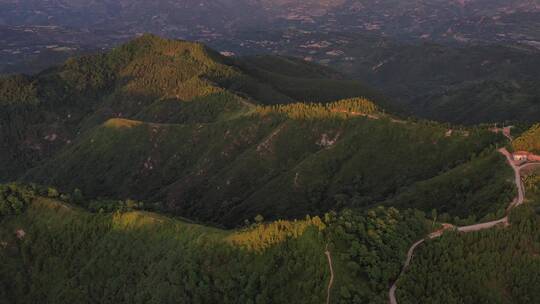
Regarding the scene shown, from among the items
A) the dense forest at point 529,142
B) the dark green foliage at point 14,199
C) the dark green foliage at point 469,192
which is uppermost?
the dense forest at point 529,142

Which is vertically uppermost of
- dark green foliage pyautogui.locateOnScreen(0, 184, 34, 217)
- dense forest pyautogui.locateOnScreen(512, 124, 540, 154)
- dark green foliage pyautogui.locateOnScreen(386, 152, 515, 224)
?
dense forest pyautogui.locateOnScreen(512, 124, 540, 154)

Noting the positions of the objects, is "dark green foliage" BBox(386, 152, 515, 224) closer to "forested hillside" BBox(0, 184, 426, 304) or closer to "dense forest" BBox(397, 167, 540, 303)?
"dense forest" BBox(397, 167, 540, 303)

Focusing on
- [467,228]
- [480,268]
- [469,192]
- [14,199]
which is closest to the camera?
[480,268]

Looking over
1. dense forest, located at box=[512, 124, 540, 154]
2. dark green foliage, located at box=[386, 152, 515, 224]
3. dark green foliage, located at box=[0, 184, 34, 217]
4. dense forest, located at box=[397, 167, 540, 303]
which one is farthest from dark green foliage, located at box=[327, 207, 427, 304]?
dark green foliage, located at box=[0, 184, 34, 217]

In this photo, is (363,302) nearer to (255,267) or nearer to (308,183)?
(255,267)

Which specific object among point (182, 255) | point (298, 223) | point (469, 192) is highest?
point (298, 223)

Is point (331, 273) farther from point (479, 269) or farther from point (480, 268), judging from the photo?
point (480, 268)

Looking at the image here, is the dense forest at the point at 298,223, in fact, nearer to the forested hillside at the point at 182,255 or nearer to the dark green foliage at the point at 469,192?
the forested hillside at the point at 182,255

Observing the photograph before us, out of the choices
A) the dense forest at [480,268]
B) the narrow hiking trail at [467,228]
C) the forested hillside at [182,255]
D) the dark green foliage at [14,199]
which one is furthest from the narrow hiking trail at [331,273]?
the dark green foliage at [14,199]

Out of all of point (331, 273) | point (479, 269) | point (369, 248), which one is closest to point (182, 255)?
point (331, 273)
